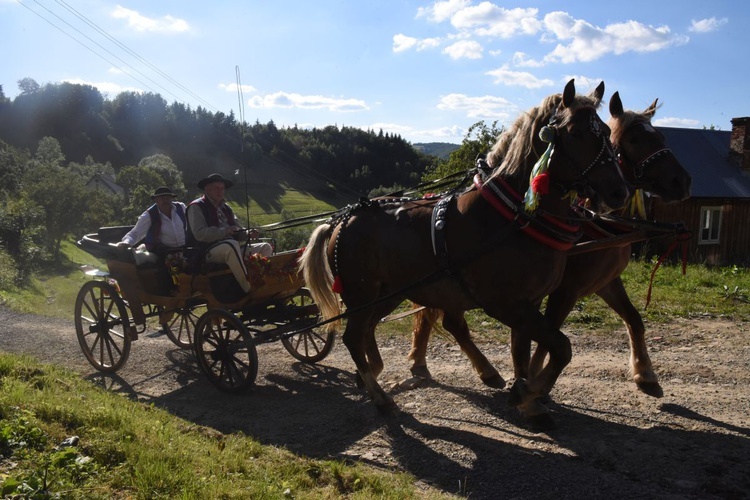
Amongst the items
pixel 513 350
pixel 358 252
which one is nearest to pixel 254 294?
pixel 358 252

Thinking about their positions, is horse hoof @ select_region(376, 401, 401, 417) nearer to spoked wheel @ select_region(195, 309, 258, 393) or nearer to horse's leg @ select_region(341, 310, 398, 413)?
horse's leg @ select_region(341, 310, 398, 413)

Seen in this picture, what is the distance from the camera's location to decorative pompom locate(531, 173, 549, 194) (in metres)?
4.29

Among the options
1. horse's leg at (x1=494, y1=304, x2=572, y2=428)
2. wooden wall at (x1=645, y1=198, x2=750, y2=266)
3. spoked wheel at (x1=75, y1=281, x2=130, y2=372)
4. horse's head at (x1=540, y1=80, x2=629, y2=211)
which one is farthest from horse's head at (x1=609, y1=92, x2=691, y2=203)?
wooden wall at (x1=645, y1=198, x2=750, y2=266)

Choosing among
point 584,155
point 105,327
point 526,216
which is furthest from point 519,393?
point 105,327

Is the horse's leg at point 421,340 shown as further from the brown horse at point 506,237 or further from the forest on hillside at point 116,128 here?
the forest on hillside at point 116,128

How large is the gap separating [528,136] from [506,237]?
83 cm

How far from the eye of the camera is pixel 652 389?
5.51 m

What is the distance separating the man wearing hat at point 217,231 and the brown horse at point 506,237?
153 centimetres

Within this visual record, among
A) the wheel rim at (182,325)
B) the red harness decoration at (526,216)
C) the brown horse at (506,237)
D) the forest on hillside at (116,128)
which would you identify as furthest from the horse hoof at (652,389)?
the forest on hillside at (116,128)

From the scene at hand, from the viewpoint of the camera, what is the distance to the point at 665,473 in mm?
3963

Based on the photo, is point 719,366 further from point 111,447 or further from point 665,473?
point 111,447

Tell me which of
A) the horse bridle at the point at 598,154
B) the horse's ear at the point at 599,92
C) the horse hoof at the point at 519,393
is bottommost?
the horse hoof at the point at 519,393

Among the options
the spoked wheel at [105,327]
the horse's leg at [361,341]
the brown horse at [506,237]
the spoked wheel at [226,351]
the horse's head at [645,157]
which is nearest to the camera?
the brown horse at [506,237]

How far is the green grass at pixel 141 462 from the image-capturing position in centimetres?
347
